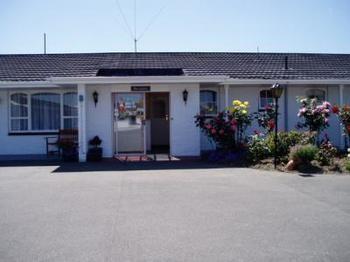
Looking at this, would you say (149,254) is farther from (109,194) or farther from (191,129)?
(191,129)

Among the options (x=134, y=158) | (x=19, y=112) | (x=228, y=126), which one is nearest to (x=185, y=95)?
(x=228, y=126)

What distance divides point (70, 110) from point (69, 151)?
2.77 metres

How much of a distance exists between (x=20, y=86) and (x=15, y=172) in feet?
16.1

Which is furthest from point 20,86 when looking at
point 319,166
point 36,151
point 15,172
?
point 319,166

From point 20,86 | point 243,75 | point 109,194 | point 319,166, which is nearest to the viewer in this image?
point 109,194

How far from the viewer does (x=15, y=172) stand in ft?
39.9

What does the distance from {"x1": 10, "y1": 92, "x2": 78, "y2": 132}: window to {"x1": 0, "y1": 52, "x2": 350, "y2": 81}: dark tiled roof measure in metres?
0.78

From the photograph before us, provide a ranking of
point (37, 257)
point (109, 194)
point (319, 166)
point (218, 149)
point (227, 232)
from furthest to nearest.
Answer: point (218, 149) → point (319, 166) → point (109, 194) → point (227, 232) → point (37, 257)

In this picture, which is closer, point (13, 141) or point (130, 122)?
point (130, 122)

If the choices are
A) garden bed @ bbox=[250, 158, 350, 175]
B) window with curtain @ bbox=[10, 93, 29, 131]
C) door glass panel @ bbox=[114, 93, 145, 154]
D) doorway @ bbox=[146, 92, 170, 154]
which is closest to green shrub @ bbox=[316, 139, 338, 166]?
garden bed @ bbox=[250, 158, 350, 175]

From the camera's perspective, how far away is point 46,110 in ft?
55.8

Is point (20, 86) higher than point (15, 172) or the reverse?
higher

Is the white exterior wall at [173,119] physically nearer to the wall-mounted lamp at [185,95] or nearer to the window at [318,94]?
the wall-mounted lamp at [185,95]

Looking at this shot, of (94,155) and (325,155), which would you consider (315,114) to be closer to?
(325,155)
